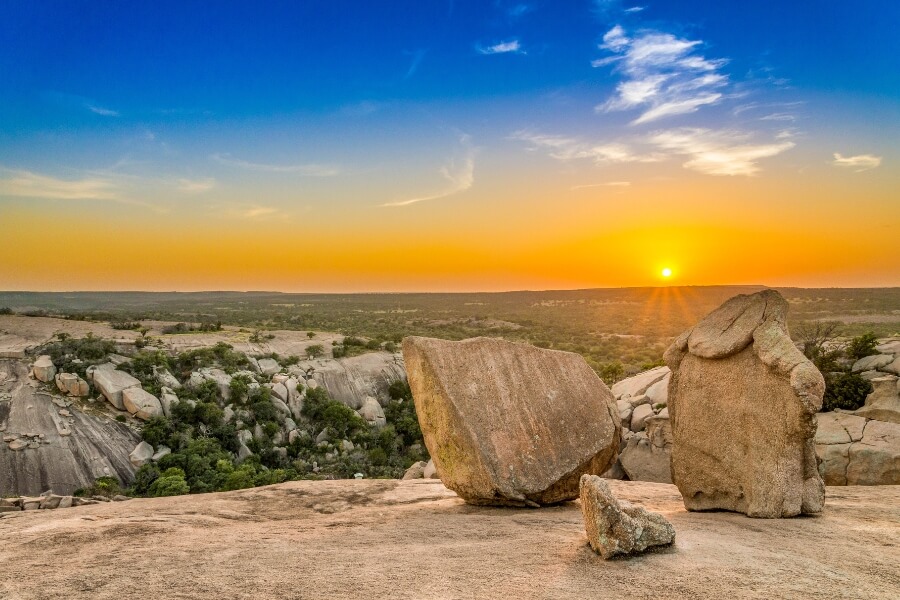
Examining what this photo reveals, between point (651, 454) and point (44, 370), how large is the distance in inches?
1315

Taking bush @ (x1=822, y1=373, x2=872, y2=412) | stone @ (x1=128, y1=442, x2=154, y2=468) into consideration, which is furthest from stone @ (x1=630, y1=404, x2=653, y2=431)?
stone @ (x1=128, y1=442, x2=154, y2=468)

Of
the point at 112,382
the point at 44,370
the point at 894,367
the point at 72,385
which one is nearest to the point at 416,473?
the point at 894,367

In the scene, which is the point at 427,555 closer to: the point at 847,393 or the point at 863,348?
the point at 847,393

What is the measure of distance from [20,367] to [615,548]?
3834 cm

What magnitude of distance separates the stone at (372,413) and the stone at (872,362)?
1114 inches

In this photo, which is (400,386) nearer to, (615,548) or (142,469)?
(142,469)

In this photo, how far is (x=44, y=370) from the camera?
105 feet

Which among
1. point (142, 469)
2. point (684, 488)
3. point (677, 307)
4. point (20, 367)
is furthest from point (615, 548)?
point (677, 307)

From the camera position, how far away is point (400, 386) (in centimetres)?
4503

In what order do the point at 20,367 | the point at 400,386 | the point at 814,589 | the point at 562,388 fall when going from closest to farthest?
the point at 814,589 → the point at 562,388 → the point at 20,367 → the point at 400,386

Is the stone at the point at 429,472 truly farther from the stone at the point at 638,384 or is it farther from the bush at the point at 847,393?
Result: the bush at the point at 847,393

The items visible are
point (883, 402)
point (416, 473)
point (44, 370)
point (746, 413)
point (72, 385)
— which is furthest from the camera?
point (44, 370)

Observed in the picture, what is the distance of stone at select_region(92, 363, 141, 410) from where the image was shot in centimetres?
3141

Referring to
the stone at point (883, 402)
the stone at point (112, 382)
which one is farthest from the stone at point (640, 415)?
the stone at point (112, 382)
